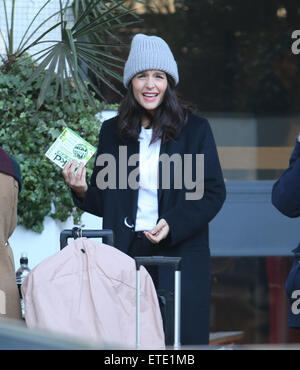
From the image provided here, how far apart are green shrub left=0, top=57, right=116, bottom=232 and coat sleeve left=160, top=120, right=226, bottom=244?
66.9 inches

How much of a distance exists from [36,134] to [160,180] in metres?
1.84

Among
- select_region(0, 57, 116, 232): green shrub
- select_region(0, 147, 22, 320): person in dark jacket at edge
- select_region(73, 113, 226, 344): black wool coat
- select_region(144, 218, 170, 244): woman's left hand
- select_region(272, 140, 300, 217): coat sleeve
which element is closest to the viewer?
select_region(272, 140, 300, 217): coat sleeve

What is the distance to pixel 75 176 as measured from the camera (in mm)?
3627

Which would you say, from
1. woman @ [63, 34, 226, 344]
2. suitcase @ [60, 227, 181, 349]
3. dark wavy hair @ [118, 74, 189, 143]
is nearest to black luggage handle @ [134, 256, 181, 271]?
suitcase @ [60, 227, 181, 349]

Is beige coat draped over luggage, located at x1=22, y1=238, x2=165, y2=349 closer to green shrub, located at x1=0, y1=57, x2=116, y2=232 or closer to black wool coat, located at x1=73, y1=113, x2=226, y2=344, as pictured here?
black wool coat, located at x1=73, y1=113, x2=226, y2=344

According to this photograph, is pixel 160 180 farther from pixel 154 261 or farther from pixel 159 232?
pixel 154 261

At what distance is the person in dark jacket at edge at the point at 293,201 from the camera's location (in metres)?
2.86

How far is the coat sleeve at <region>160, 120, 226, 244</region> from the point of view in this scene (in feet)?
11.3

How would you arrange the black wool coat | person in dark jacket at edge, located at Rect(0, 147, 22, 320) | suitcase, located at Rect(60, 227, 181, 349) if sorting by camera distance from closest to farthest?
1. suitcase, located at Rect(60, 227, 181, 349)
2. person in dark jacket at edge, located at Rect(0, 147, 22, 320)
3. the black wool coat

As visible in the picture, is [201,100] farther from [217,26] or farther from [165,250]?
[165,250]

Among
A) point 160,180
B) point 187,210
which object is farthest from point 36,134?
point 187,210

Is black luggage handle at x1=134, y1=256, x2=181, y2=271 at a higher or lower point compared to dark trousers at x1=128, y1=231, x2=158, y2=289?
lower
